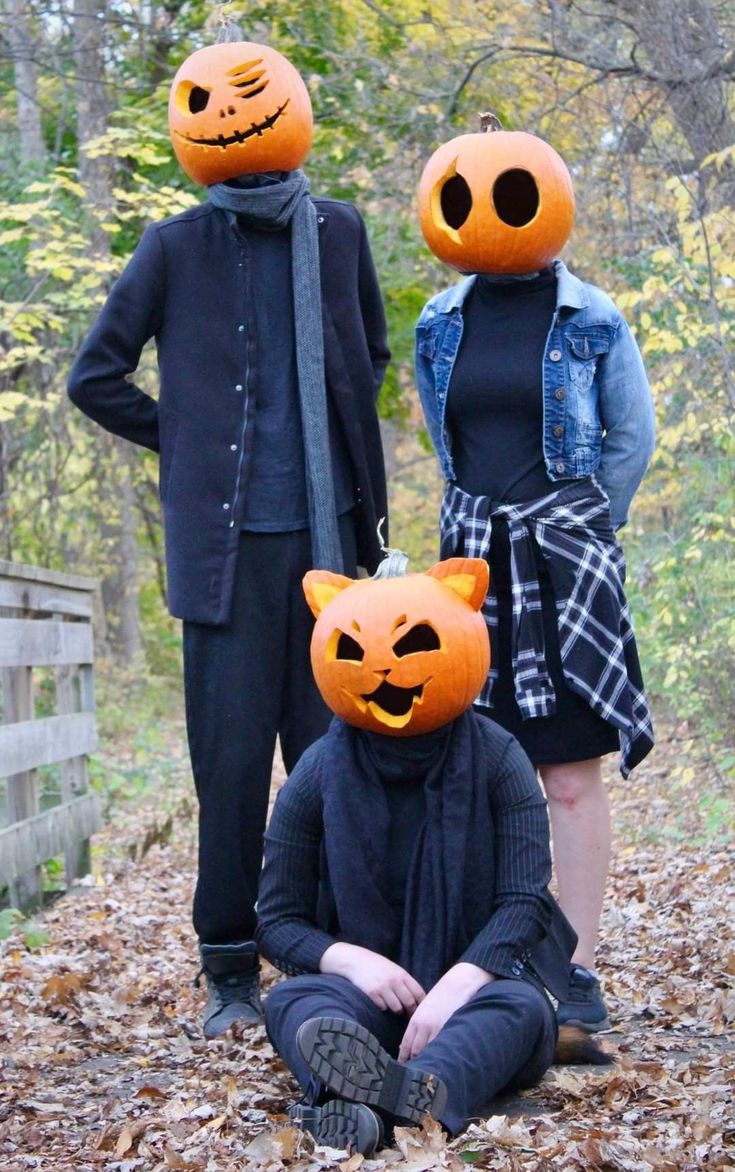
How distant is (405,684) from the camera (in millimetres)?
3520

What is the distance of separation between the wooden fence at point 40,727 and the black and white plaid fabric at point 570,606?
2.85 m

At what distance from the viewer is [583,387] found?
4188 millimetres

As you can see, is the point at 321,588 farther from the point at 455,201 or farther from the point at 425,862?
the point at 455,201

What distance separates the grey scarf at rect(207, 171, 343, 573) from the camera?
421 centimetres

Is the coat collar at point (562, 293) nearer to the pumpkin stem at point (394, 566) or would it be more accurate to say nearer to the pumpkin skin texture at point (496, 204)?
the pumpkin skin texture at point (496, 204)

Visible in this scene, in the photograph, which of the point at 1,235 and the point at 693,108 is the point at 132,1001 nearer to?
the point at 693,108

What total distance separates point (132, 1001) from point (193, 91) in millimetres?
2834

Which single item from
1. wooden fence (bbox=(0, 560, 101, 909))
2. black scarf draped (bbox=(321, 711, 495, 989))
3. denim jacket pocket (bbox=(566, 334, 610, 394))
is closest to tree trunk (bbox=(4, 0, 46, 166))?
wooden fence (bbox=(0, 560, 101, 909))

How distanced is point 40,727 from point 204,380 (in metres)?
3.11

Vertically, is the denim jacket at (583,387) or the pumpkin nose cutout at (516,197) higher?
the pumpkin nose cutout at (516,197)

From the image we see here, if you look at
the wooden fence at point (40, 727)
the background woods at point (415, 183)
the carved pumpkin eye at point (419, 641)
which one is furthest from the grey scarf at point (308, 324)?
the background woods at point (415, 183)

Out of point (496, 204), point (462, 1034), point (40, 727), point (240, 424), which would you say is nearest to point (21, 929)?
point (40, 727)

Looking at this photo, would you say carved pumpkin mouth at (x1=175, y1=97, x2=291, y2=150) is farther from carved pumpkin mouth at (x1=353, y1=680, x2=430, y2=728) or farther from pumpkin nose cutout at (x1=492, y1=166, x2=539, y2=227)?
carved pumpkin mouth at (x1=353, y1=680, x2=430, y2=728)

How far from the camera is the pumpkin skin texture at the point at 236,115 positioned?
4266 millimetres
